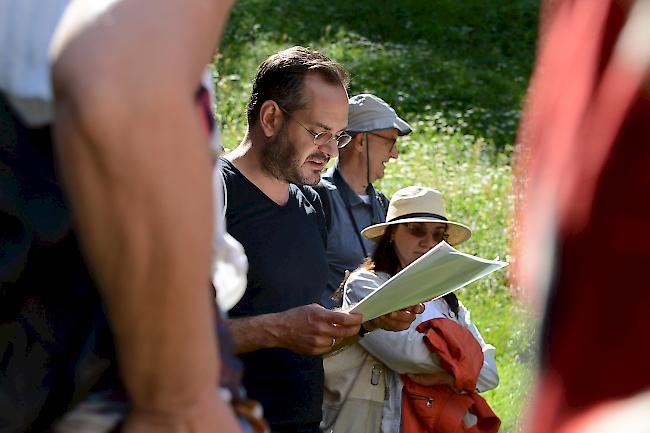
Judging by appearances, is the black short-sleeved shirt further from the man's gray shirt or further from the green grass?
the green grass

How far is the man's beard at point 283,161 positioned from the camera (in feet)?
13.1

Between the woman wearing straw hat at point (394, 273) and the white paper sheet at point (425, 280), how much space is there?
0.77 meters

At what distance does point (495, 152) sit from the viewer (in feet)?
48.3

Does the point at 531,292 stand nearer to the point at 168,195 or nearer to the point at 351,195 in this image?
the point at 168,195

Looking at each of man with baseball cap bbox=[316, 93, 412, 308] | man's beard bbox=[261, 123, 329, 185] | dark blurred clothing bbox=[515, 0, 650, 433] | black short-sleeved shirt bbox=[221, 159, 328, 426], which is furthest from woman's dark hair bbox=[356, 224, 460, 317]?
dark blurred clothing bbox=[515, 0, 650, 433]

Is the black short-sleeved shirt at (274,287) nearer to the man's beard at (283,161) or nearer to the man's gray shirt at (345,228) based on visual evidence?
the man's beard at (283,161)

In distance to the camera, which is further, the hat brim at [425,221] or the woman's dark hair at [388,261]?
the hat brim at [425,221]

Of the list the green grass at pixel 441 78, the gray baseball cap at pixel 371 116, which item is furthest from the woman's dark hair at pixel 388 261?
the green grass at pixel 441 78

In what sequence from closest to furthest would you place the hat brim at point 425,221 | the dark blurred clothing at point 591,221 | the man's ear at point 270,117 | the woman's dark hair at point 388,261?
the dark blurred clothing at point 591,221 → the man's ear at point 270,117 → the woman's dark hair at point 388,261 → the hat brim at point 425,221

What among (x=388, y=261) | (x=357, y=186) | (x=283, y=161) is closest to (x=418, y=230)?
(x=388, y=261)

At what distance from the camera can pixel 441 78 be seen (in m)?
17.7

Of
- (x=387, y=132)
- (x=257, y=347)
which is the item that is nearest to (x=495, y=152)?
(x=387, y=132)

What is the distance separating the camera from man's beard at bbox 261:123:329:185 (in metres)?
4.00

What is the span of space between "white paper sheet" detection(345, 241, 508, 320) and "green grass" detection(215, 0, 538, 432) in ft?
11.6
